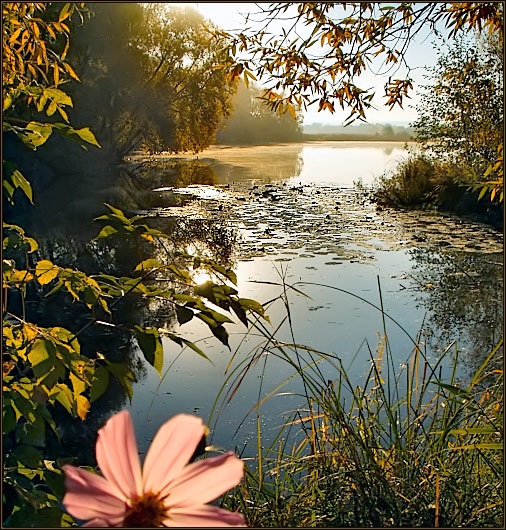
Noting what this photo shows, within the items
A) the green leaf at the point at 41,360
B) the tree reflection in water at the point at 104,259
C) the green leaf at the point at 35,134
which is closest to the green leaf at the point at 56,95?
the green leaf at the point at 35,134

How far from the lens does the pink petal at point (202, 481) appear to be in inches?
12.3

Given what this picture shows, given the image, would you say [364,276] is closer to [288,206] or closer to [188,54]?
[188,54]

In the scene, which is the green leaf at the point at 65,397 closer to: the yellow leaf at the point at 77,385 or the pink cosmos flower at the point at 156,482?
the yellow leaf at the point at 77,385

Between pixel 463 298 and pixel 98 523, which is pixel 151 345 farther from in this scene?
pixel 463 298

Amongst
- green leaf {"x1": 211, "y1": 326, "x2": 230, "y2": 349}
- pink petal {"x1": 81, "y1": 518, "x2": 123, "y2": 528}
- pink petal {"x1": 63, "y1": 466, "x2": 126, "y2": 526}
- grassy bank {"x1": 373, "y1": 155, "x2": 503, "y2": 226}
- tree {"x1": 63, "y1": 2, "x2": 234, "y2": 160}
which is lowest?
grassy bank {"x1": 373, "y1": 155, "x2": 503, "y2": 226}

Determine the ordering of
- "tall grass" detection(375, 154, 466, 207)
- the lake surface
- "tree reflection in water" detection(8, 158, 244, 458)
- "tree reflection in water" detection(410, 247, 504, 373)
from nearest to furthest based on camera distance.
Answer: the lake surface → "tree reflection in water" detection(8, 158, 244, 458) → "tree reflection in water" detection(410, 247, 504, 373) → "tall grass" detection(375, 154, 466, 207)

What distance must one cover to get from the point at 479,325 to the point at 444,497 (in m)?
3.75

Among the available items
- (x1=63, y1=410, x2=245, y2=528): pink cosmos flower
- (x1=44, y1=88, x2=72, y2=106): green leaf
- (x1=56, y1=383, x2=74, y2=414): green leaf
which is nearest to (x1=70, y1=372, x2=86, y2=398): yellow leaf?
(x1=56, y1=383, x2=74, y2=414): green leaf

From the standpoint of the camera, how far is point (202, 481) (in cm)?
32

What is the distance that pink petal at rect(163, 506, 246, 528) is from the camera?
12.0 inches

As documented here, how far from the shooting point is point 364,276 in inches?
241

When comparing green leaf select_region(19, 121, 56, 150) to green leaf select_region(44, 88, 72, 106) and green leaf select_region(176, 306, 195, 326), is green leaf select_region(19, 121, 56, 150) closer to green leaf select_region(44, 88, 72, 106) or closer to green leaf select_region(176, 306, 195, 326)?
green leaf select_region(44, 88, 72, 106)

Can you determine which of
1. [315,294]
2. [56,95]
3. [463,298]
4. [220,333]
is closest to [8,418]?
[220,333]

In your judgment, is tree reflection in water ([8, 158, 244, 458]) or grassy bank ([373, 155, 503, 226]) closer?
tree reflection in water ([8, 158, 244, 458])
